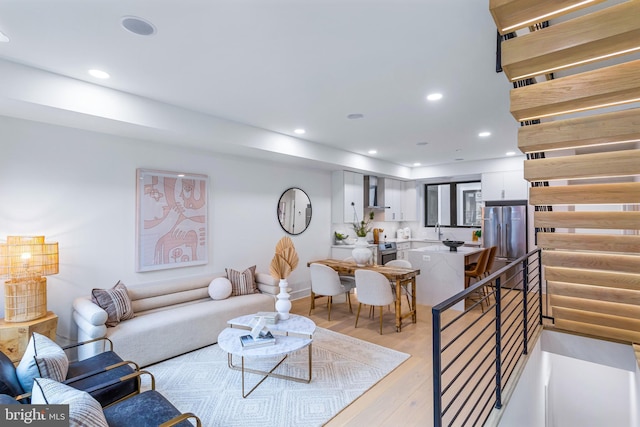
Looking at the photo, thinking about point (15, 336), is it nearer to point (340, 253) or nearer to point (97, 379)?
point (97, 379)

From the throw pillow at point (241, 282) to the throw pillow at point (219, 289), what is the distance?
0.14 meters

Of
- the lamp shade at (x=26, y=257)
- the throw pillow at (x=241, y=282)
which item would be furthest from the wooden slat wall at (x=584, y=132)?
the lamp shade at (x=26, y=257)

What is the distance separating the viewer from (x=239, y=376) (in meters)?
3.00

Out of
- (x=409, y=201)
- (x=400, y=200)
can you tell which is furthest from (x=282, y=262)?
(x=409, y=201)

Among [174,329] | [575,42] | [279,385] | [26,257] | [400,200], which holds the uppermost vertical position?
[575,42]

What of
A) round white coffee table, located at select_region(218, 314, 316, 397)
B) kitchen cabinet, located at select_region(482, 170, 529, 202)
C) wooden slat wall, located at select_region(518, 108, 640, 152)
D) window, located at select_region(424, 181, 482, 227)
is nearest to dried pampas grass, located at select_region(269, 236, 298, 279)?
round white coffee table, located at select_region(218, 314, 316, 397)

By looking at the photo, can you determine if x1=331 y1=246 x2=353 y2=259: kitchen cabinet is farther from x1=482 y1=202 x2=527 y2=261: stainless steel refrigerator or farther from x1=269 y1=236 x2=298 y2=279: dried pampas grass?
x1=482 y1=202 x2=527 y2=261: stainless steel refrigerator

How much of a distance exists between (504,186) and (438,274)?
8.60ft

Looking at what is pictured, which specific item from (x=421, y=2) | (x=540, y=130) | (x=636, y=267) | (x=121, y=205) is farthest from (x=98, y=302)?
(x=636, y=267)

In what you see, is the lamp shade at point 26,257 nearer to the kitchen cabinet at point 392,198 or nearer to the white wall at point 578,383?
the white wall at point 578,383

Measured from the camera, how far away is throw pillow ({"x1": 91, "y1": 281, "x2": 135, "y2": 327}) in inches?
123

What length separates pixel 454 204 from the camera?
7512mm

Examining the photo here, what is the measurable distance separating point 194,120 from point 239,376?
108 inches

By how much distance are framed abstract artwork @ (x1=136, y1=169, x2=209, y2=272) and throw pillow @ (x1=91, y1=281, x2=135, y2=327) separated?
501 millimetres
